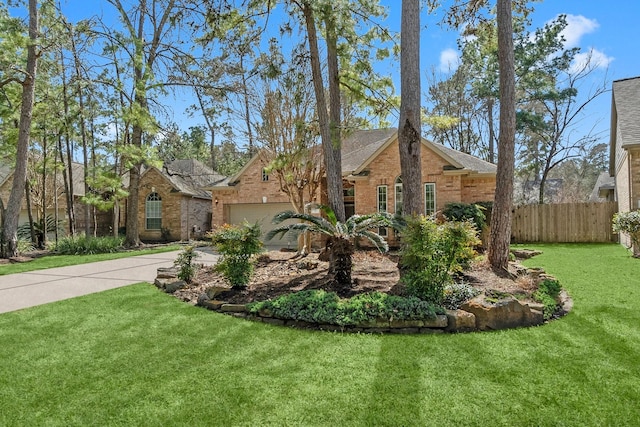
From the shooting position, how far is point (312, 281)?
21.7 feet

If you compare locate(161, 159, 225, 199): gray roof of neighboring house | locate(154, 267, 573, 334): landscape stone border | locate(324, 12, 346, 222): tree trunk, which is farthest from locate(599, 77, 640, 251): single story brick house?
locate(161, 159, 225, 199): gray roof of neighboring house

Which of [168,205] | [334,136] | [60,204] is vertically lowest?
[168,205]

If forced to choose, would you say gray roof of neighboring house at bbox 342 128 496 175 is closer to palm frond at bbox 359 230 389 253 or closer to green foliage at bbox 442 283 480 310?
palm frond at bbox 359 230 389 253

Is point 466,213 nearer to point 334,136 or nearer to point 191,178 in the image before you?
point 334,136

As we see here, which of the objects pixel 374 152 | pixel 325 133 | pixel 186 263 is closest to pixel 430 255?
pixel 325 133

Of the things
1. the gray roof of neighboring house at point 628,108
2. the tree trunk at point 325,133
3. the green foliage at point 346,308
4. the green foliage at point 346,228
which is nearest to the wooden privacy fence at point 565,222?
the gray roof of neighboring house at point 628,108

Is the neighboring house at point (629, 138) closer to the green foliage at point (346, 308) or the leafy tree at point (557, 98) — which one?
the leafy tree at point (557, 98)

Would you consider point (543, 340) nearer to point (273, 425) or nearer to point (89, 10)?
point (273, 425)

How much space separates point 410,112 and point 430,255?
269 cm

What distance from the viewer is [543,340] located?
3.94 m

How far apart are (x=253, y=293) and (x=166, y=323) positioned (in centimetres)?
149

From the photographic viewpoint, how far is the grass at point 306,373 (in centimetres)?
262

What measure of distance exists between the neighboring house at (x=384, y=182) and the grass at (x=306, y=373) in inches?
333

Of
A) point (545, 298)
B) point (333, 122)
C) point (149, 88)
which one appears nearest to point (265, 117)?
point (333, 122)
